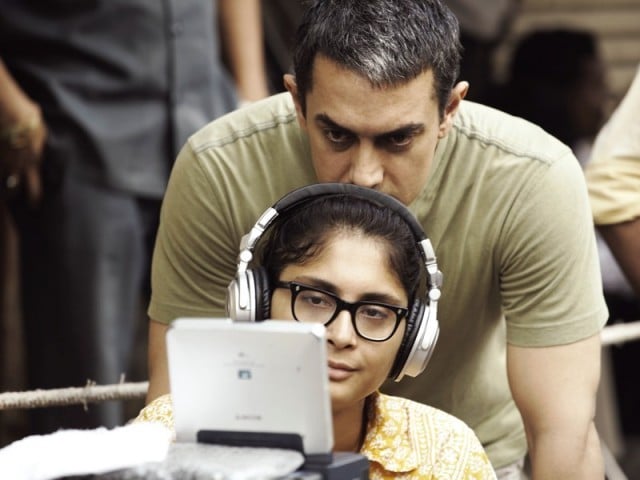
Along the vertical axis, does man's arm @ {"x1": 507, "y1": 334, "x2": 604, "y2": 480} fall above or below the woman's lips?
below

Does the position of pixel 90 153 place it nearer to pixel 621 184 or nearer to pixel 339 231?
pixel 621 184

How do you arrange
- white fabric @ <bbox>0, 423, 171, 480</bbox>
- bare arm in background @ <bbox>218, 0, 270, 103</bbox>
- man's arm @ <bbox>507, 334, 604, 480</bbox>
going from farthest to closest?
bare arm in background @ <bbox>218, 0, 270, 103</bbox> < man's arm @ <bbox>507, 334, 604, 480</bbox> < white fabric @ <bbox>0, 423, 171, 480</bbox>

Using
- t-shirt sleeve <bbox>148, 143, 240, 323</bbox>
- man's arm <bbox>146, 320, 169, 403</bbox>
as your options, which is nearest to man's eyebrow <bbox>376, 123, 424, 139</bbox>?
t-shirt sleeve <bbox>148, 143, 240, 323</bbox>

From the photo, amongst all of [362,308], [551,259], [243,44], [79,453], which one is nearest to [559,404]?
[551,259]

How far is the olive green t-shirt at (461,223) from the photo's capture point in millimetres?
3105

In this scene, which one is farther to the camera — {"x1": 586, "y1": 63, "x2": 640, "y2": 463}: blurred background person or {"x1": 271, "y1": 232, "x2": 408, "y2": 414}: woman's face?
{"x1": 586, "y1": 63, "x2": 640, "y2": 463}: blurred background person

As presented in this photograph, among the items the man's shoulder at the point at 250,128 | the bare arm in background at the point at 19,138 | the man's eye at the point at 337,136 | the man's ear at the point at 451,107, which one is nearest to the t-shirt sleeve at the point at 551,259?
the man's ear at the point at 451,107

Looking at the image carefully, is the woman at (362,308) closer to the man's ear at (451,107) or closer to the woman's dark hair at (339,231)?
the woman's dark hair at (339,231)

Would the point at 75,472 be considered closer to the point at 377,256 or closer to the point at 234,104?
the point at 377,256

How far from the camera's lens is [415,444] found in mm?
2777

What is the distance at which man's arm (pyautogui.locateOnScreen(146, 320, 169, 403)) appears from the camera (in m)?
3.21

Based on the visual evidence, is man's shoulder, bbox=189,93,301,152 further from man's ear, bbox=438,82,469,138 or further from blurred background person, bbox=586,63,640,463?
blurred background person, bbox=586,63,640,463

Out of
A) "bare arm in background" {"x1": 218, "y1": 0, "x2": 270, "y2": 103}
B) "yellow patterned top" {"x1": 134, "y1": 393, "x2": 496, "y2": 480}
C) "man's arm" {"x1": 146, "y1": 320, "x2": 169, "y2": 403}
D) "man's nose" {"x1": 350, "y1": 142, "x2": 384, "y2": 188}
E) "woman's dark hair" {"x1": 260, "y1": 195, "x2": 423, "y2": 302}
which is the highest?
"bare arm in background" {"x1": 218, "y1": 0, "x2": 270, "y2": 103}

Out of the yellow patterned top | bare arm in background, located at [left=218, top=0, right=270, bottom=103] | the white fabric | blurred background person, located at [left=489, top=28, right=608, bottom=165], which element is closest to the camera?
the white fabric
